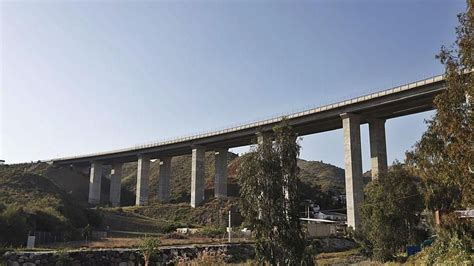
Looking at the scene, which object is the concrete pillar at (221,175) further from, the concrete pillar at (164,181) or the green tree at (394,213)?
the green tree at (394,213)

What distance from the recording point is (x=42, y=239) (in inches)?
1374

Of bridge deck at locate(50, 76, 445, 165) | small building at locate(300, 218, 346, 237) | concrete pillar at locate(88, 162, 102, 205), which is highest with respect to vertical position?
bridge deck at locate(50, 76, 445, 165)

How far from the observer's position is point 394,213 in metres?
29.9

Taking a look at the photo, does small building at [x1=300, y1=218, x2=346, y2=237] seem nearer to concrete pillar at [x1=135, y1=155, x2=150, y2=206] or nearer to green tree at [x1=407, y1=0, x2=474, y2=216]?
green tree at [x1=407, y1=0, x2=474, y2=216]

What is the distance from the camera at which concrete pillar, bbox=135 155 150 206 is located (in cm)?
9056

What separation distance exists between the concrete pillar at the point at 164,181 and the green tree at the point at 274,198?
76.3 meters

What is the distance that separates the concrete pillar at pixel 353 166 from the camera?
55469mm

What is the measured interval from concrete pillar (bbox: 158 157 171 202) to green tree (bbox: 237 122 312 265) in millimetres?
76298

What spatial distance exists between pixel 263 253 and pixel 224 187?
66.5 m

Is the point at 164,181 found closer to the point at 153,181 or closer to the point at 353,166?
the point at 153,181

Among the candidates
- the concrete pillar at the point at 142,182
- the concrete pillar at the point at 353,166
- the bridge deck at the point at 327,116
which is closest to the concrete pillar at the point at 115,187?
the bridge deck at the point at 327,116

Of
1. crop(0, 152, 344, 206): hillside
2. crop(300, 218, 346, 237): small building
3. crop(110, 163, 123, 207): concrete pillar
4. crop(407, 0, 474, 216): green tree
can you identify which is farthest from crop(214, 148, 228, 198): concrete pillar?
crop(407, 0, 474, 216): green tree

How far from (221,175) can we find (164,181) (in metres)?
16.8

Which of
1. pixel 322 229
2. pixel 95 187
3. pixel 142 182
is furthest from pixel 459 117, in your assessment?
pixel 95 187
